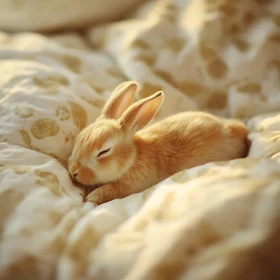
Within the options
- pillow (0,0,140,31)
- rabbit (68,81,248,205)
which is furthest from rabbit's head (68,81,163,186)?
pillow (0,0,140,31)

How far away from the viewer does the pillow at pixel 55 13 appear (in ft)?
4.19

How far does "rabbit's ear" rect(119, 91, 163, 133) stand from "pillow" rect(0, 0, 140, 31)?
0.67 metres

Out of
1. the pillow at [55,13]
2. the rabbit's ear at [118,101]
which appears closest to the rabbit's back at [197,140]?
the rabbit's ear at [118,101]

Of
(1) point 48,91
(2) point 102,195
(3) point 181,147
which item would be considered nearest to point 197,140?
(3) point 181,147

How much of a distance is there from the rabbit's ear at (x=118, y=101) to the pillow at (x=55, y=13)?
55 centimetres

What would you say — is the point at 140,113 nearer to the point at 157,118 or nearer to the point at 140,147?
the point at 140,147

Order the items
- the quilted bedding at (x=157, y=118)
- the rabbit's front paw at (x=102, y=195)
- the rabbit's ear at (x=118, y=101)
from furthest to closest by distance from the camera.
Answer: the rabbit's ear at (x=118, y=101)
the rabbit's front paw at (x=102, y=195)
the quilted bedding at (x=157, y=118)

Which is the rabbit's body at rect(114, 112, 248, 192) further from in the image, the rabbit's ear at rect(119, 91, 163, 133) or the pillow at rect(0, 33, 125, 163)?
the pillow at rect(0, 33, 125, 163)

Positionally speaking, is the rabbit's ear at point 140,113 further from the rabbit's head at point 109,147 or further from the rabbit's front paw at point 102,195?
the rabbit's front paw at point 102,195

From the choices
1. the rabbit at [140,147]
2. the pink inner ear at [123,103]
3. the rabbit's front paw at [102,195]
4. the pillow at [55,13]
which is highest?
the pillow at [55,13]

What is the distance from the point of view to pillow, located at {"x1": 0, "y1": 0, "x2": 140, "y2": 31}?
1277mm

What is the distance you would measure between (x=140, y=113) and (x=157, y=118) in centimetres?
22

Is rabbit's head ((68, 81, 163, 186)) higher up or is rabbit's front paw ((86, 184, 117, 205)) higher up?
rabbit's head ((68, 81, 163, 186))

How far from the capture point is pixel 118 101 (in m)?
0.96
